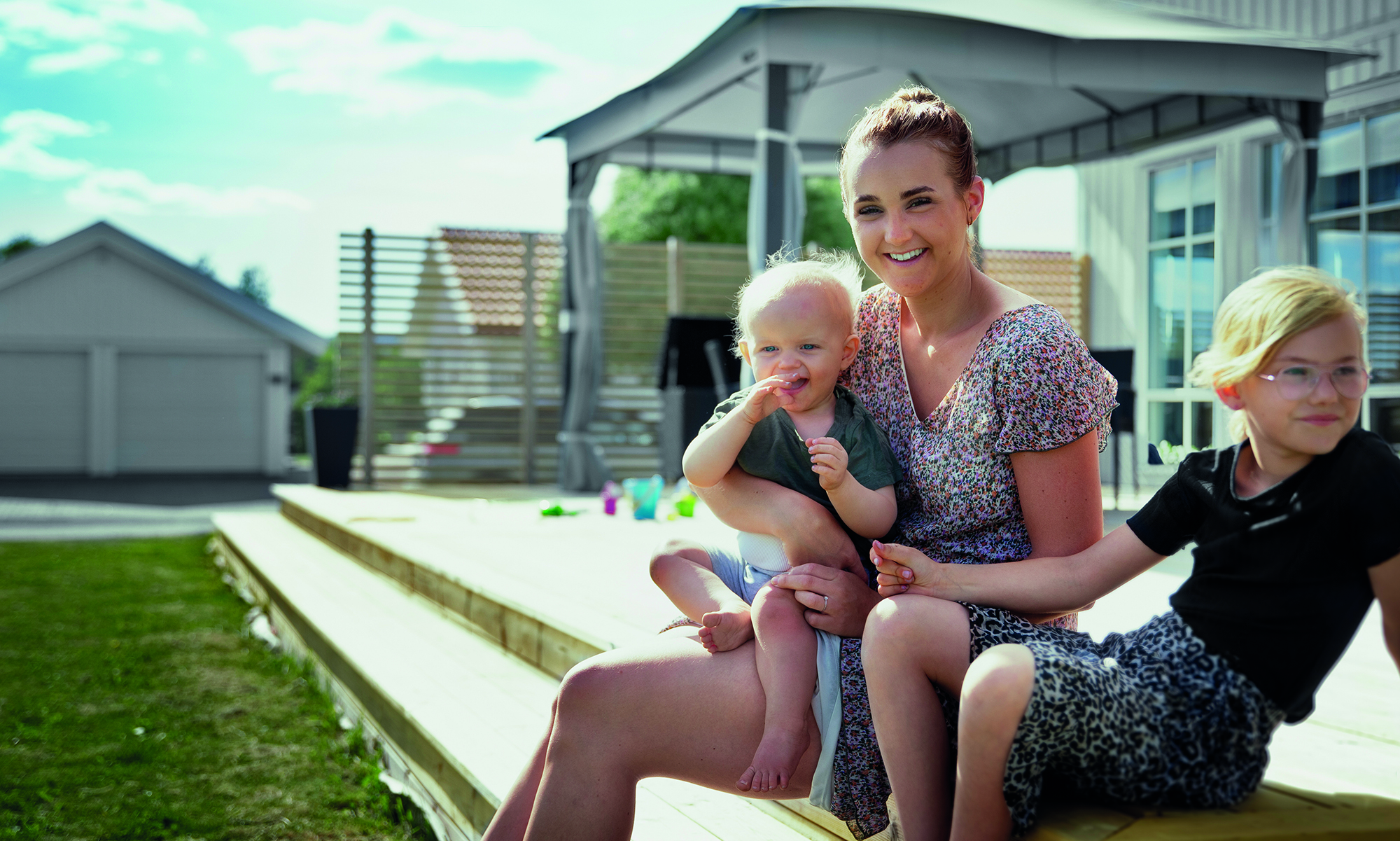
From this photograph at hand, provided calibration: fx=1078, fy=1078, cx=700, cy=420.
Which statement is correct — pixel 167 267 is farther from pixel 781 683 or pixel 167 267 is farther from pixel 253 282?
pixel 253 282

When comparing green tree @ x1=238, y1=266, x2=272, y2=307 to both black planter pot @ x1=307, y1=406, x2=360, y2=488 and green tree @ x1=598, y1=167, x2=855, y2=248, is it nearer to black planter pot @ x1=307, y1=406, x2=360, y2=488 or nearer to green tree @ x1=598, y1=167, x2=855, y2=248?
green tree @ x1=598, y1=167, x2=855, y2=248

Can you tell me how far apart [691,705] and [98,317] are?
22.2 metres

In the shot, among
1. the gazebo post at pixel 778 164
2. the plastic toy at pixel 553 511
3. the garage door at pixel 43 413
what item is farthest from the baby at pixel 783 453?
the garage door at pixel 43 413

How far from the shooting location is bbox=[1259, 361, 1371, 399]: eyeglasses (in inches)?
45.6

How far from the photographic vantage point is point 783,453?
1772mm

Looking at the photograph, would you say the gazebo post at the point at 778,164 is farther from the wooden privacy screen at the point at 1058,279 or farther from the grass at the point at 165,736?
the wooden privacy screen at the point at 1058,279

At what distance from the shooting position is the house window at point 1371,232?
6.63 metres

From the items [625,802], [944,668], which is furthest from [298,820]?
[944,668]

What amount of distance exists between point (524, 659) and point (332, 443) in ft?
22.1

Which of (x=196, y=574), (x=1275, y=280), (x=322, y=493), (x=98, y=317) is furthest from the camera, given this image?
(x=98, y=317)

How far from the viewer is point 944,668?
4.50ft

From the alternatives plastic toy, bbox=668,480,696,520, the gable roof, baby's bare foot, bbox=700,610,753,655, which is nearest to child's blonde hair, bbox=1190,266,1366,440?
baby's bare foot, bbox=700,610,753,655

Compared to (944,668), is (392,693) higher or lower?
lower

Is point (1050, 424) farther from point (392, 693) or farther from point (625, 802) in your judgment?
point (392, 693)
